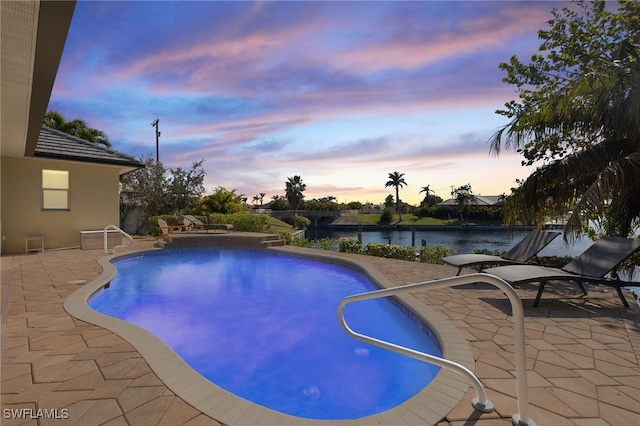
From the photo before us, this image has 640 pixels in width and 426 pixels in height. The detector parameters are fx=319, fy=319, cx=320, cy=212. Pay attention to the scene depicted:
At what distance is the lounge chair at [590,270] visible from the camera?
5.28m

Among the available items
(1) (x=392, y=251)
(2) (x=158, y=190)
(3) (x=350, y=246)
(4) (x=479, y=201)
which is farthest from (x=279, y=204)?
(1) (x=392, y=251)

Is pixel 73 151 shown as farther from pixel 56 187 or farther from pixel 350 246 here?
pixel 350 246

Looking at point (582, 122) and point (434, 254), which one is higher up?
point (582, 122)

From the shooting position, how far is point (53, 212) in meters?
12.2

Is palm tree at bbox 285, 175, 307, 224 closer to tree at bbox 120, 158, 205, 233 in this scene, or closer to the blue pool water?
tree at bbox 120, 158, 205, 233

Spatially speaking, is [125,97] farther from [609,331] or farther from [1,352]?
[609,331]

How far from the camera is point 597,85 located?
7.62 meters

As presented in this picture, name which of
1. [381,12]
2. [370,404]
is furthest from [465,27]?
[370,404]

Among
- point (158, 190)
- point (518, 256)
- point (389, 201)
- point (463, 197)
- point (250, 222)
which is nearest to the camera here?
point (518, 256)

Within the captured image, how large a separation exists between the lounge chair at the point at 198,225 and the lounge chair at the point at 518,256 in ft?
42.8

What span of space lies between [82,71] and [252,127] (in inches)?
289

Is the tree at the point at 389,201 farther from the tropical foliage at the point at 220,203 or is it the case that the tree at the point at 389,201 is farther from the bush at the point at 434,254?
the bush at the point at 434,254

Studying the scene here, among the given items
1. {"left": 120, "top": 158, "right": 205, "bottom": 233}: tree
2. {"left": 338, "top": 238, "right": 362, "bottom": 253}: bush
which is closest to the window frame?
{"left": 120, "top": 158, "right": 205, "bottom": 233}: tree

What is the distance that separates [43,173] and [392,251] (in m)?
13.9
